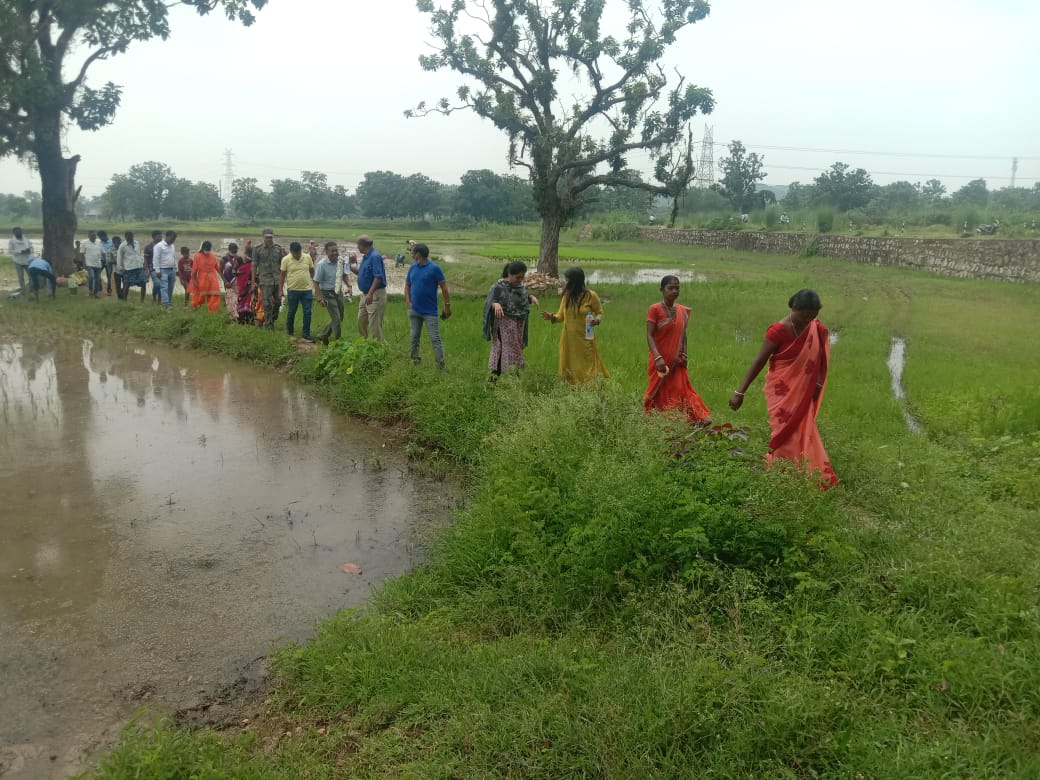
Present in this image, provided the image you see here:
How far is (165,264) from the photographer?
14.1 m

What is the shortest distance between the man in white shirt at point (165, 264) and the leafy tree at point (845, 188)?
4307 centimetres

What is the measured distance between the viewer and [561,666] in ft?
10.8

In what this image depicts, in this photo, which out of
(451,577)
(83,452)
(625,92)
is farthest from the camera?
(625,92)

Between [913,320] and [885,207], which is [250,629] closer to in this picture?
[913,320]

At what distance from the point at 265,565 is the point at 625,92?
15912mm

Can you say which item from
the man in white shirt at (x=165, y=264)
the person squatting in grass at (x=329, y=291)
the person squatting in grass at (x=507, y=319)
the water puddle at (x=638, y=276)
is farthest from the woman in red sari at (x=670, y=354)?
the water puddle at (x=638, y=276)

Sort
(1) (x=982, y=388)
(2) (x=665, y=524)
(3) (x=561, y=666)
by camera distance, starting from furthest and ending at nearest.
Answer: (1) (x=982, y=388)
(2) (x=665, y=524)
(3) (x=561, y=666)

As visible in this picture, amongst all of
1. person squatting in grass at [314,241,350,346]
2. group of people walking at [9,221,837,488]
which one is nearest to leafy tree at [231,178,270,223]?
group of people walking at [9,221,837,488]

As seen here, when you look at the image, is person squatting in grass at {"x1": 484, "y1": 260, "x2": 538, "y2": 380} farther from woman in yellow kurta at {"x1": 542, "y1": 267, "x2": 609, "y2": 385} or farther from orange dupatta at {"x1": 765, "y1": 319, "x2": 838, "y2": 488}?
orange dupatta at {"x1": 765, "y1": 319, "x2": 838, "y2": 488}

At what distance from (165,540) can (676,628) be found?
11.7 feet

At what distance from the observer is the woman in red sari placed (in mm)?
6473

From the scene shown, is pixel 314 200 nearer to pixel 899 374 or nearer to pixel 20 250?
pixel 20 250

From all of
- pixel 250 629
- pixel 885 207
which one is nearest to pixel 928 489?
pixel 250 629

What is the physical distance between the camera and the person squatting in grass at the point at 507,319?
7.80 m
